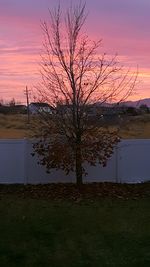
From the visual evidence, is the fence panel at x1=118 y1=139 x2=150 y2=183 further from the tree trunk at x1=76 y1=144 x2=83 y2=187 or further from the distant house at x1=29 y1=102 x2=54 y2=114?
the distant house at x1=29 y1=102 x2=54 y2=114

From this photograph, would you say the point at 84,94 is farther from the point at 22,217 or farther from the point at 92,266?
the point at 92,266

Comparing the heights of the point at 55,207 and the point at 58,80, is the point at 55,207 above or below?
below

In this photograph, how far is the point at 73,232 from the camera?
1020cm

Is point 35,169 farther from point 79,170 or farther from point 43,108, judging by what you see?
point 43,108

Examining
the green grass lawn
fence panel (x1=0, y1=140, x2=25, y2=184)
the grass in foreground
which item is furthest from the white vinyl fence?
the green grass lawn

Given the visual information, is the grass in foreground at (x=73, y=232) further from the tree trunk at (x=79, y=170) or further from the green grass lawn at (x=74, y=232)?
the tree trunk at (x=79, y=170)

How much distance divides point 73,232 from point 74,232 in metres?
0.02

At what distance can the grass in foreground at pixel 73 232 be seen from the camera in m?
8.58

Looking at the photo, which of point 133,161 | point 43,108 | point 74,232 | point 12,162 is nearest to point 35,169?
point 12,162

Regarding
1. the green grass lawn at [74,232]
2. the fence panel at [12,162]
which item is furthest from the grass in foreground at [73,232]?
the fence panel at [12,162]

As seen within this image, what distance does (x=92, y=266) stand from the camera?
8.16 metres

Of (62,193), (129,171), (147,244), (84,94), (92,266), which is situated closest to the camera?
(92,266)

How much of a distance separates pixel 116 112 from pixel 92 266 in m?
8.00

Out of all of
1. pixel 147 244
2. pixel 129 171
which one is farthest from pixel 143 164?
pixel 147 244
